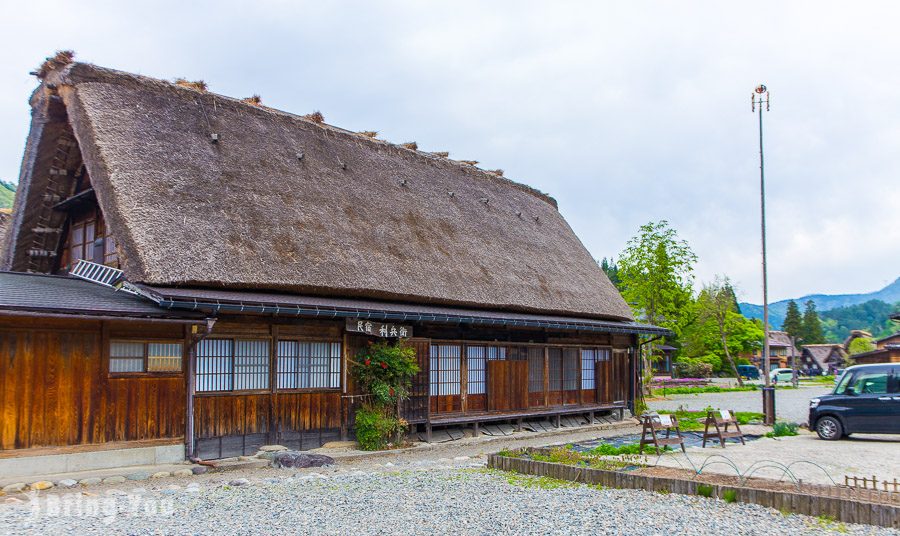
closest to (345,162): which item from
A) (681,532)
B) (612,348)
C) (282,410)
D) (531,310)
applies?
(531,310)

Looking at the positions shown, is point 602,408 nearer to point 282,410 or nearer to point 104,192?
point 282,410

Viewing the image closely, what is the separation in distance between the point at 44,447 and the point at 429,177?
1211cm

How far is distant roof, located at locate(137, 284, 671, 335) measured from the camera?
10609 millimetres

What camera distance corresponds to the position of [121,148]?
12195 millimetres

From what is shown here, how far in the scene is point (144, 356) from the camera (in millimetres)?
10750

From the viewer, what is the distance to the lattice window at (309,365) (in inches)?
493

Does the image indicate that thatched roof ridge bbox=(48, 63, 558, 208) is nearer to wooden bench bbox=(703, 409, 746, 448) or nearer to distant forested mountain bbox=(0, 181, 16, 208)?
wooden bench bbox=(703, 409, 746, 448)

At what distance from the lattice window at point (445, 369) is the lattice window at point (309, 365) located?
107 inches

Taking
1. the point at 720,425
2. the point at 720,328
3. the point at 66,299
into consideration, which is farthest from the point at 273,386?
the point at 720,328

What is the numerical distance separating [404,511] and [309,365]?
5.69m

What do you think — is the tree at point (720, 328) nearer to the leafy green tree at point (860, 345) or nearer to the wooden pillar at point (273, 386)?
the leafy green tree at point (860, 345)

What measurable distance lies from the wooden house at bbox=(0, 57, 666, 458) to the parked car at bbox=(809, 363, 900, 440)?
5.28 meters

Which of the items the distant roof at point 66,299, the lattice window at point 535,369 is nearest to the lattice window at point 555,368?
the lattice window at point 535,369

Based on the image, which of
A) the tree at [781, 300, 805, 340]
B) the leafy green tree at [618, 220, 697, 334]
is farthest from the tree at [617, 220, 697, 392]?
the tree at [781, 300, 805, 340]
